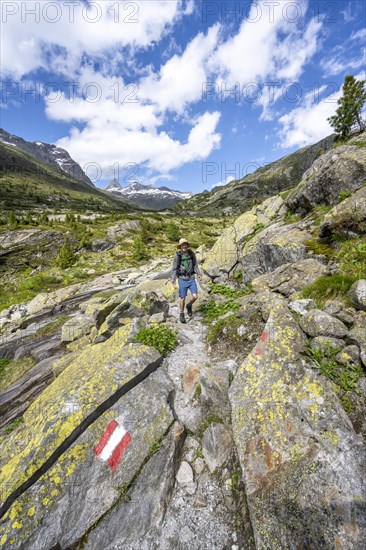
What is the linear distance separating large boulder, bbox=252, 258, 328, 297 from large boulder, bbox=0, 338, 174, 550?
5.16 metres

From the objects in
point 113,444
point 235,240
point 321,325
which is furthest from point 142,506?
point 235,240

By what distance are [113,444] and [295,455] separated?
3.35m

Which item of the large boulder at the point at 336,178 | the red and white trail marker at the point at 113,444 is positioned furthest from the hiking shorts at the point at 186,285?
the large boulder at the point at 336,178

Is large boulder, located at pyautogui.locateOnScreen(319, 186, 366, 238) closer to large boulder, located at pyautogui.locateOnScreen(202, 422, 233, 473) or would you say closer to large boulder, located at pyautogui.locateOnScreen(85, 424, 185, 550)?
large boulder, located at pyautogui.locateOnScreen(202, 422, 233, 473)

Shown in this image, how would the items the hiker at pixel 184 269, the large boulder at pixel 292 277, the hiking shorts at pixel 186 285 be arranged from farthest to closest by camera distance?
the hiking shorts at pixel 186 285
the hiker at pixel 184 269
the large boulder at pixel 292 277

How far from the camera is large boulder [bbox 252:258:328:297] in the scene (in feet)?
26.6

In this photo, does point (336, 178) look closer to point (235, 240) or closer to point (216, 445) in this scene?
point (235, 240)

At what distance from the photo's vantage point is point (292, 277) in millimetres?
8789

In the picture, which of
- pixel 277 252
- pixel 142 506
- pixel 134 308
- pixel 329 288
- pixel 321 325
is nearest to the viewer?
pixel 142 506

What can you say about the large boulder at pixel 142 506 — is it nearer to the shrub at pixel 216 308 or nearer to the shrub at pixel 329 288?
the shrub at pixel 329 288

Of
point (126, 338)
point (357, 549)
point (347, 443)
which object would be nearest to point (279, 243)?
point (126, 338)

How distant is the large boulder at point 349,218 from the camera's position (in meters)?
8.41

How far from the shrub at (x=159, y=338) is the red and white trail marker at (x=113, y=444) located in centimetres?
242

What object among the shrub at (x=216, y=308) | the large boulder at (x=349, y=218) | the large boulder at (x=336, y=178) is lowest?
the shrub at (x=216, y=308)
